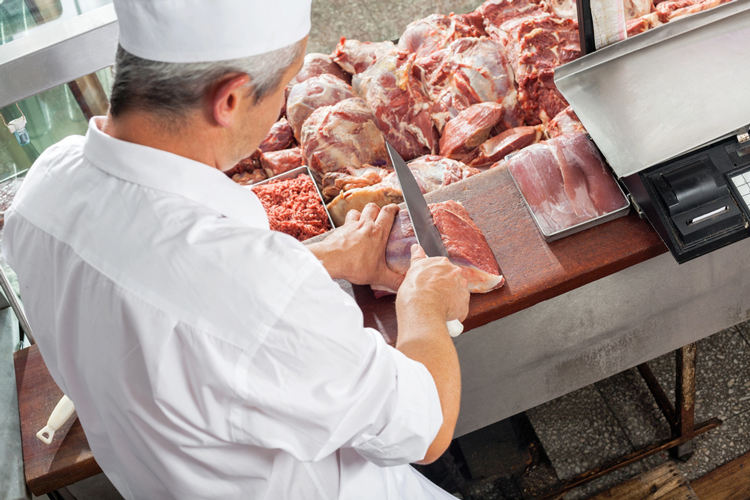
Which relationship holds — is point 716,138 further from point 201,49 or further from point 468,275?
point 201,49

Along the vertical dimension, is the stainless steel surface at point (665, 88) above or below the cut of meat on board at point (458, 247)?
above

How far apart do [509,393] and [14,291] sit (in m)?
1.93

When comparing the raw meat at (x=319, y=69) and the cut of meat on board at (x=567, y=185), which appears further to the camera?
the raw meat at (x=319, y=69)

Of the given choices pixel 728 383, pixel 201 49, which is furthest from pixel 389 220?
pixel 728 383

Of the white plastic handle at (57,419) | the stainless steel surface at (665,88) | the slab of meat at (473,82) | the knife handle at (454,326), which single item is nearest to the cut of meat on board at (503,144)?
the slab of meat at (473,82)

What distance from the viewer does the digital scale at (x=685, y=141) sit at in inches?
70.2

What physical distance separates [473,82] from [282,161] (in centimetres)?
101

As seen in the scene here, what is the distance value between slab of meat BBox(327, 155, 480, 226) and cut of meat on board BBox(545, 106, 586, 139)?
0.36 m

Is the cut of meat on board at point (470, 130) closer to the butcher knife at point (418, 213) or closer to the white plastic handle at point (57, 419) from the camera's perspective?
the butcher knife at point (418, 213)

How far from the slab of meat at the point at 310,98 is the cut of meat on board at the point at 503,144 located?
29.2 inches

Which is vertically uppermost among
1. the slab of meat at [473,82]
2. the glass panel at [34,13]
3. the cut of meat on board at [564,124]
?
the glass panel at [34,13]

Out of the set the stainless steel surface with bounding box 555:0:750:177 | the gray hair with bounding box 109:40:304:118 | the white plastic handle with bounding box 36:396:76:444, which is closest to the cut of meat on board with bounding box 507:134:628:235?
the stainless steel surface with bounding box 555:0:750:177

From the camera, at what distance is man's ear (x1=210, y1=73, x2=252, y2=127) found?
3.35ft

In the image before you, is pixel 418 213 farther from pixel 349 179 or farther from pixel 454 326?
pixel 349 179
